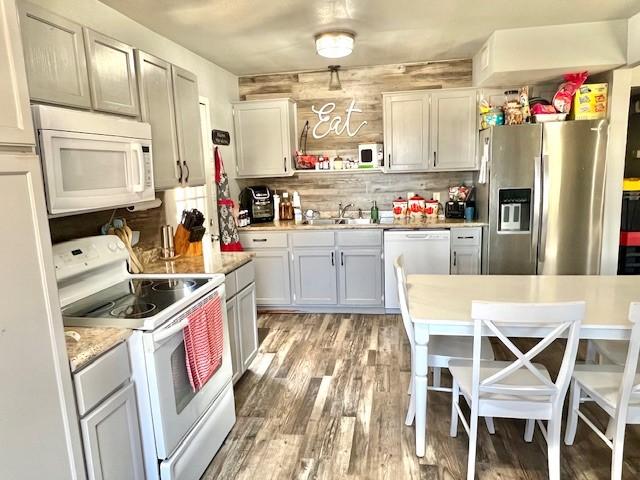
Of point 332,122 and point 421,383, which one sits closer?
point 421,383

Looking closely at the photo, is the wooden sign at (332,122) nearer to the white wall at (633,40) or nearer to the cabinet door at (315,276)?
the cabinet door at (315,276)

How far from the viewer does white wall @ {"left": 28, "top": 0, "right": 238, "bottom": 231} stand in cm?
238

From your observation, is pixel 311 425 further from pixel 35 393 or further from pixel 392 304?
pixel 392 304

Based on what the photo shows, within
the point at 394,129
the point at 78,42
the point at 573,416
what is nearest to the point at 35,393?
the point at 78,42

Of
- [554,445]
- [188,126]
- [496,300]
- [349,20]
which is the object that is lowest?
[554,445]

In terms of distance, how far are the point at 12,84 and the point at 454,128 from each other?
3.74 meters

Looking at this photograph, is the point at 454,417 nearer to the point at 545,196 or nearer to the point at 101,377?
the point at 101,377

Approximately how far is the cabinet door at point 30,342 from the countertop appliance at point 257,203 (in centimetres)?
329

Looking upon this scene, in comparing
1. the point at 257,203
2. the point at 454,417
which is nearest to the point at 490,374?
the point at 454,417

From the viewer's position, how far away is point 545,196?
11.9ft

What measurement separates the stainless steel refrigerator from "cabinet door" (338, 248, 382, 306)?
1.04m

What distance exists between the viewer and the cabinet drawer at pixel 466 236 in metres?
4.00

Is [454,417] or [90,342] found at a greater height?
[90,342]

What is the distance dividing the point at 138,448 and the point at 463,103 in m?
3.83
